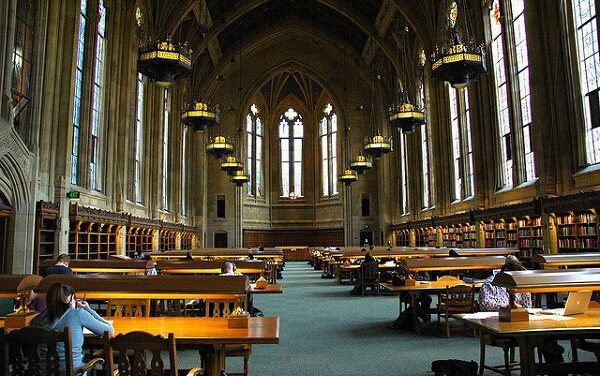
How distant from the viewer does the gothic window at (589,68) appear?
1200 centimetres

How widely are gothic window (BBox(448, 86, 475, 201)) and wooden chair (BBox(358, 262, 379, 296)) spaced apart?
829 cm

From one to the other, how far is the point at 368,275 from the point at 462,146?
979 cm

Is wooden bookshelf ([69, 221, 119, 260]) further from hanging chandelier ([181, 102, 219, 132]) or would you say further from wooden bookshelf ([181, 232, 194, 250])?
wooden bookshelf ([181, 232, 194, 250])

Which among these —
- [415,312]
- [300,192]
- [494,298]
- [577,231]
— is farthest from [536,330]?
[300,192]

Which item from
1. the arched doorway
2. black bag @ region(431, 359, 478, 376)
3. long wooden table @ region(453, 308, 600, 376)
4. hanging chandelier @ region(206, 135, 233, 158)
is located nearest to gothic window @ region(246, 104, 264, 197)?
hanging chandelier @ region(206, 135, 233, 158)

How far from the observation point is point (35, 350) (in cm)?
312

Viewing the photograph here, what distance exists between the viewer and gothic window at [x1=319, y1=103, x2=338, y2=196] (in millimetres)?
36844

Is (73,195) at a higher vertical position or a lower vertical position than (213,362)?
higher

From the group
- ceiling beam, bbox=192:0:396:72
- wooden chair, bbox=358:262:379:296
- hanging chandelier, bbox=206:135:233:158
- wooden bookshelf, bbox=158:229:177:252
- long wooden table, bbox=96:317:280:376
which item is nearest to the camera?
long wooden table, bbox=96:317:280:376

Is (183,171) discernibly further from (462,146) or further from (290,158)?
(462,146)

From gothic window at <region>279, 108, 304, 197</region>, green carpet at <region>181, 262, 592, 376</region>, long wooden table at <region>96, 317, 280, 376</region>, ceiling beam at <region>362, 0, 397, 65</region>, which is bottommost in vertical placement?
green carpet at <region>181, 262, 592, 376</region>

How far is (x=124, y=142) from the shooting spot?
723 inches

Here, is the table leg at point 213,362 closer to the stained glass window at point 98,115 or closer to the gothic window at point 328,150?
the stained glass window at point 98,115

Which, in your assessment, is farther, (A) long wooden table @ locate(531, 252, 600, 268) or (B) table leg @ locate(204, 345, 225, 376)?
(A) long wooden table @ locate(531, 252, 600, 268)
